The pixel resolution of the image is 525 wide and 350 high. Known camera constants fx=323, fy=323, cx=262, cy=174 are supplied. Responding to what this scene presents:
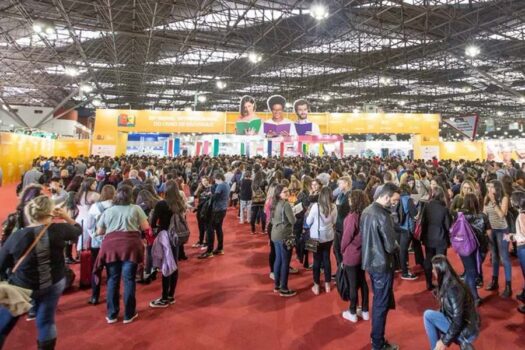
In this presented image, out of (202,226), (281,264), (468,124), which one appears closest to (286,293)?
(281,264)

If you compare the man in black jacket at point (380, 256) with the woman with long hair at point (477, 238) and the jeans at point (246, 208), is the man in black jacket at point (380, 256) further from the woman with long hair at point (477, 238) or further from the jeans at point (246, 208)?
the jeans at point (246, 208)

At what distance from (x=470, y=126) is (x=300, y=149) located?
901 centimetres

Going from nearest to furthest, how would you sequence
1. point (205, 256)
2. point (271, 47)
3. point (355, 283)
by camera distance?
point (355, 283)
point (205, 256)
point (271, 47)

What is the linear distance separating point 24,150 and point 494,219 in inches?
833

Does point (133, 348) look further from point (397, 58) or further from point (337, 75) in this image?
point (337, 75)

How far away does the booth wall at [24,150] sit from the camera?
16.1 m

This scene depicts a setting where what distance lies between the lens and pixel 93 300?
4078mm

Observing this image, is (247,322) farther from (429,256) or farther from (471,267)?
(471,267)

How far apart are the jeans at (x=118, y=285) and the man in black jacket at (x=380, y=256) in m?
2.43

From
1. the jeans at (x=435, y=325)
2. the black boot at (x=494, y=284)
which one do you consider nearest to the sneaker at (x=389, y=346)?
the jeans at (x=435, y=325)

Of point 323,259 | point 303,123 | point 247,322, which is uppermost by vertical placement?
point 303,123

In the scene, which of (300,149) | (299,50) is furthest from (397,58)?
(300,149)

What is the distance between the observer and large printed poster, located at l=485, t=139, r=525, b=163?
16.1 meters

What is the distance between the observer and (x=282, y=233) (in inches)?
166
